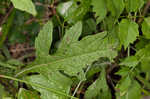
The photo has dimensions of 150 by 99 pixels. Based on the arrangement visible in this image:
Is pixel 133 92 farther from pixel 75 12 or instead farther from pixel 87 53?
pixel 75 12

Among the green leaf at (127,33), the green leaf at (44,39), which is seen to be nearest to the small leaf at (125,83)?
the green leaf at (127,33)

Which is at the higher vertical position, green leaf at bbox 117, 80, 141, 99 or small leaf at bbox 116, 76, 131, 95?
small leaf at bbox 116, 76, 131, 95

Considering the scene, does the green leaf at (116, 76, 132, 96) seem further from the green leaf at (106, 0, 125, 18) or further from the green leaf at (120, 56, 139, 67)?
the green leaf at (106, 0, 125, 18)

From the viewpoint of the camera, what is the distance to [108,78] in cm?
149

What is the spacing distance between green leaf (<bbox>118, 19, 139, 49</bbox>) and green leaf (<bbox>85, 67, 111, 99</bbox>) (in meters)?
0.37

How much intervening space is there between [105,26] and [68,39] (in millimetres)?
287

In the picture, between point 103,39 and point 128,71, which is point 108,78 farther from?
point 103,39

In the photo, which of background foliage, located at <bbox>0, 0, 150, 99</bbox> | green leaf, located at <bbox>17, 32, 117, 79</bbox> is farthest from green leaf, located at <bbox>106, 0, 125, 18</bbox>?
green leaf, located at <bbox>17, 32, 117, 79</bbox>

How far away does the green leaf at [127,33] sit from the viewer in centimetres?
100

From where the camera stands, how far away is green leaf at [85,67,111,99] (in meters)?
1.24

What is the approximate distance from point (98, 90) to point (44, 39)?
1.59ft

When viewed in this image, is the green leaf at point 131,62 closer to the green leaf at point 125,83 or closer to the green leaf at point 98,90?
the green leaf at point 125,83

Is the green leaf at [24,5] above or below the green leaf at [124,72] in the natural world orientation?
above

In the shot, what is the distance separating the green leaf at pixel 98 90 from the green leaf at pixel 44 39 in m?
0.38
